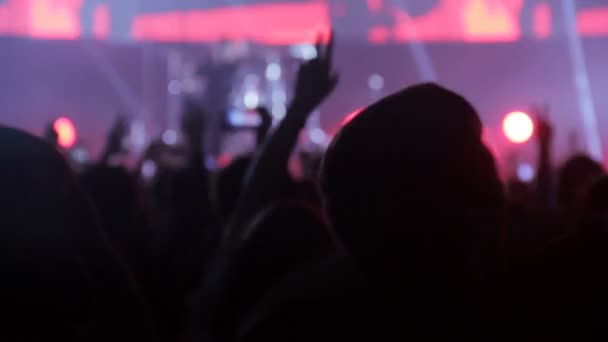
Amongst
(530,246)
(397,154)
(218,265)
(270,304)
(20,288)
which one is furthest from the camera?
(530,246)

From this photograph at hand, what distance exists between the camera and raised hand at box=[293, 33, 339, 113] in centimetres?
238

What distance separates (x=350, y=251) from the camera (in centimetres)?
132

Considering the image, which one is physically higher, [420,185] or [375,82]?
[420,185]

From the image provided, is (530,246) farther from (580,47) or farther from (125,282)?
(580,47)

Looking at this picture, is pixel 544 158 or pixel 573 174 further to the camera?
pixel 544 158

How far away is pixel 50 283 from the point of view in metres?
1.76

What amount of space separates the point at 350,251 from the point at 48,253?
30.4 inches

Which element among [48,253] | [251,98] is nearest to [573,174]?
[48,253]

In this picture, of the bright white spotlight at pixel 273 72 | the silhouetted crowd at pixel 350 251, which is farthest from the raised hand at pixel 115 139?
the bright white spotlight at pixel 273 72

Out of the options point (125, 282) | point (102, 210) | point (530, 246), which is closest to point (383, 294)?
point (125, 282)

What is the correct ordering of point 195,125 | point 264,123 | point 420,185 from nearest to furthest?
1. point 420,185
2. point 264,123
3. point 195,125

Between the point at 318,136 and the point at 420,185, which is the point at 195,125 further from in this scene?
the point at 318,136

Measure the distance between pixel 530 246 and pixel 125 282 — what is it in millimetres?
1593

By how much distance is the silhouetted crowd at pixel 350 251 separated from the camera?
1249 mm
